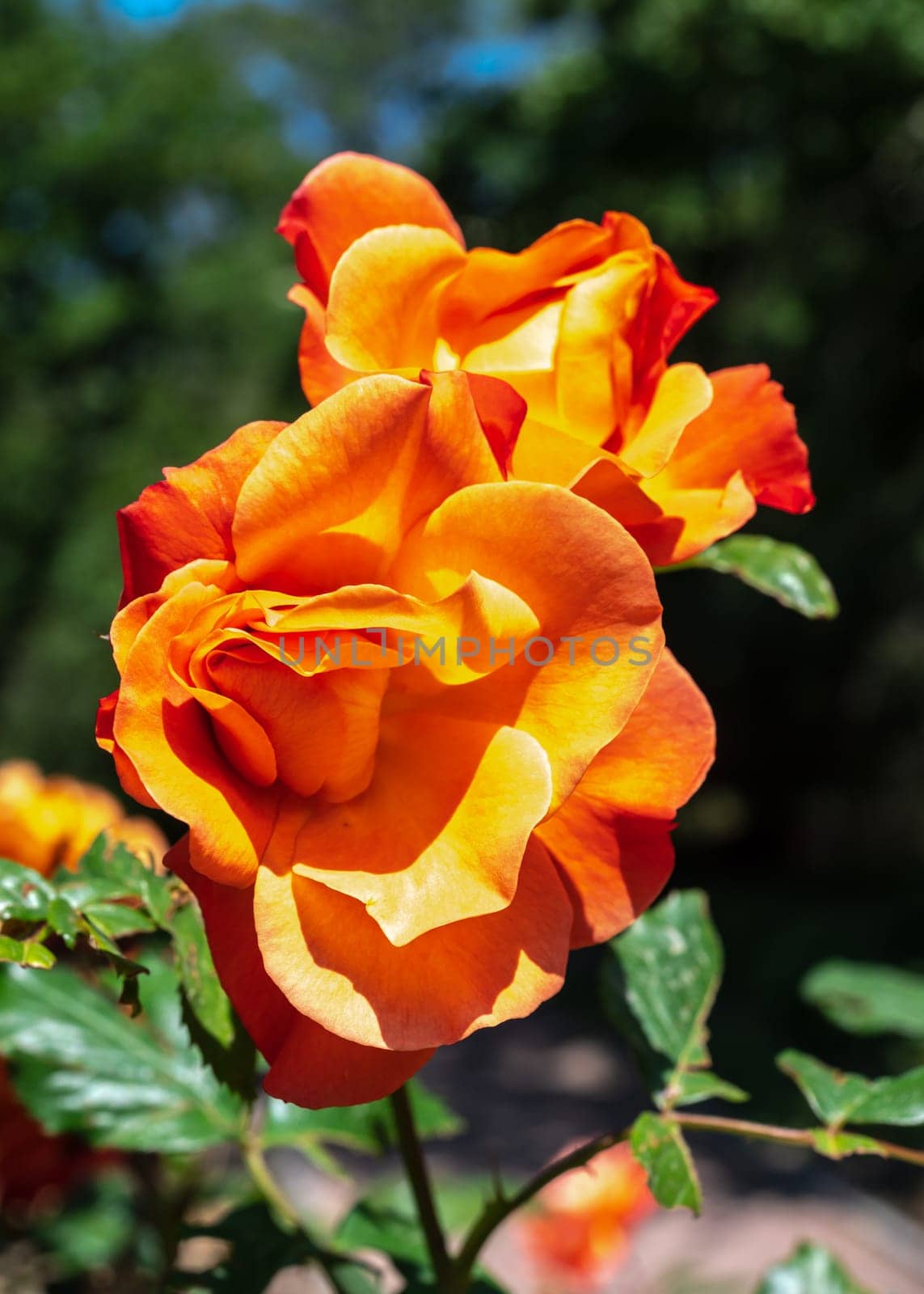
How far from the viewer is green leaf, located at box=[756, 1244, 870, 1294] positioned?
0.80 metres

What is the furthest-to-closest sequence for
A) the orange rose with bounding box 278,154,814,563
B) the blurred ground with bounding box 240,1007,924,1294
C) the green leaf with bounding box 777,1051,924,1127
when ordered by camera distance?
the blurred ground with bounding box 240,1007,924,1294
the green leaf with bounding box 777,1051,924,1127
the orange rose with bounding box 278,154,814,563

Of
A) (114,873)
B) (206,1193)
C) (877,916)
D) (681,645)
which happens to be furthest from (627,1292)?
(681,645)

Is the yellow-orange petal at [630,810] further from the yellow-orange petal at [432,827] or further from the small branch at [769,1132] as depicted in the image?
the small branch at [769,1132]

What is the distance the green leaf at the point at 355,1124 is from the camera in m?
0.80

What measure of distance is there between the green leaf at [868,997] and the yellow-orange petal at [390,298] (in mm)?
838

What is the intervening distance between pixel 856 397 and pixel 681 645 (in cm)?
127

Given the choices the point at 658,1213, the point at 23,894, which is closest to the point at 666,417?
the point at 23,894

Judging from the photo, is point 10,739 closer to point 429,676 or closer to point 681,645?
point 681,645

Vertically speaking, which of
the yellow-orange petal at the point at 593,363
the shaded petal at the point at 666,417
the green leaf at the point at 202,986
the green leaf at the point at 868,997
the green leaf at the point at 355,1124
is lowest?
the green leaf at the point at 868,997

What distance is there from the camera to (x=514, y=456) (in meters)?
0.47

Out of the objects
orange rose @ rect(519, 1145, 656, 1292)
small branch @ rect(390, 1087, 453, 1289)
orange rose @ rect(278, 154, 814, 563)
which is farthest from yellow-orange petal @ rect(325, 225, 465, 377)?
orange rose @ rect(519, 1145, 656, 1292)

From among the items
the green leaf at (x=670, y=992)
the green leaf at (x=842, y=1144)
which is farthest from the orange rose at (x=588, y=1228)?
the green leaf at (x=842, y=1144)

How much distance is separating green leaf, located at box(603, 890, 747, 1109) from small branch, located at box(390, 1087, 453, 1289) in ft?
0.47

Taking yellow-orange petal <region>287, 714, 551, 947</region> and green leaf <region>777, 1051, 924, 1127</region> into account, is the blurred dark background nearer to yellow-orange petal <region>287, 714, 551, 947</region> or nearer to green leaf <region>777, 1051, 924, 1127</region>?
green leaf <region>777, 1051, 924, 1127</region>
